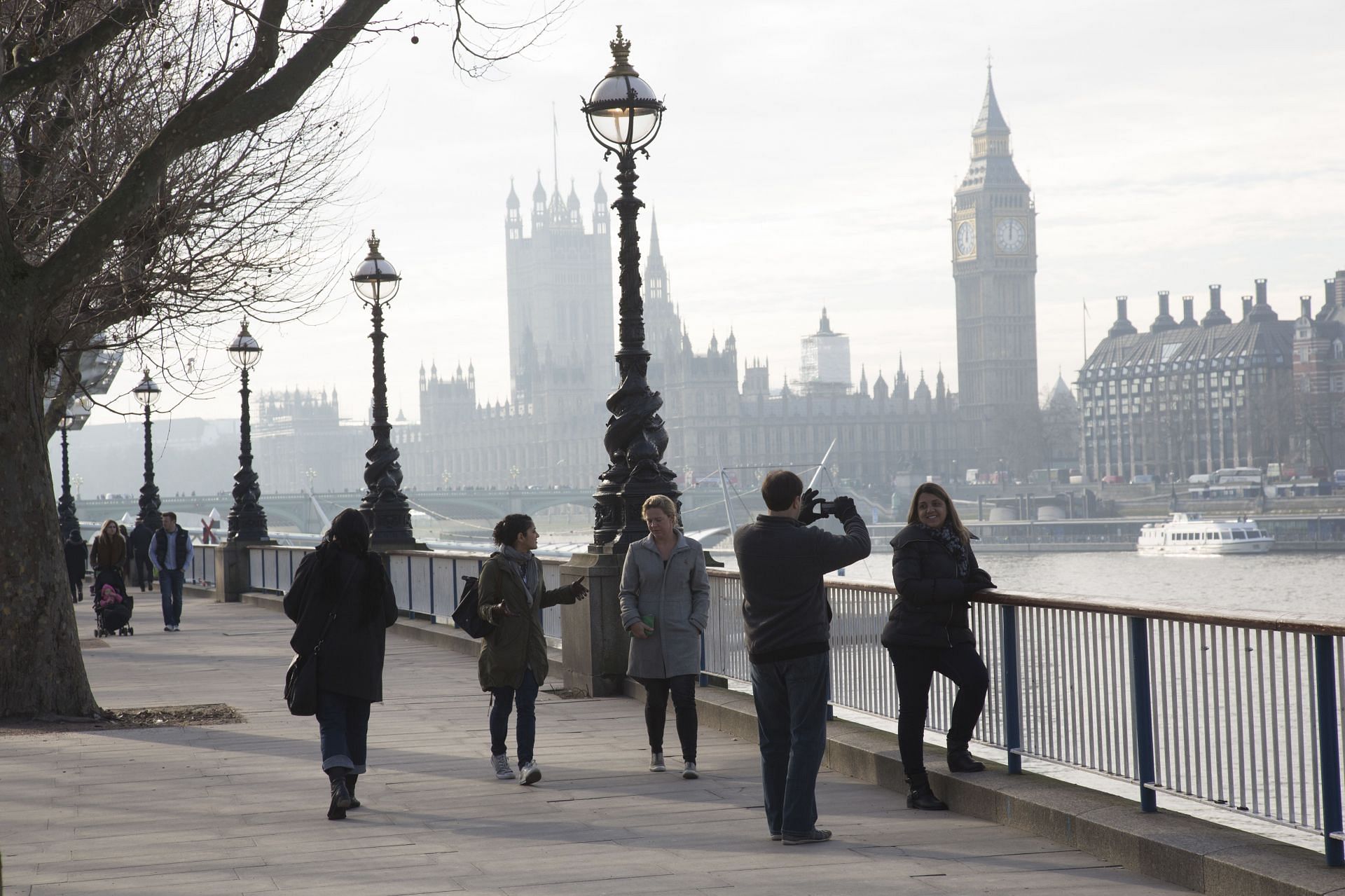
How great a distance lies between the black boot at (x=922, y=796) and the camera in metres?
6.08

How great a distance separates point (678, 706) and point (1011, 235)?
5908 inches

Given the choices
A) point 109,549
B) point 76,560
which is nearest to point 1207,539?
point 76,560

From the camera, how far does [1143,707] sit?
5.29m

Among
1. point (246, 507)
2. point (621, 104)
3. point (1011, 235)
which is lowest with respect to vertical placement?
point (246, 507)

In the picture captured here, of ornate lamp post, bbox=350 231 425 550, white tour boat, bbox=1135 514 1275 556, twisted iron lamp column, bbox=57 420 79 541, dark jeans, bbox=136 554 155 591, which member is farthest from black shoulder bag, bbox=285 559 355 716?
white tour boat, bbox=1135 514 1275 556

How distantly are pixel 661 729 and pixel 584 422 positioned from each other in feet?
448

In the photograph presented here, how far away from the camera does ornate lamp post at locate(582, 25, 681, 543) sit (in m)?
9.20

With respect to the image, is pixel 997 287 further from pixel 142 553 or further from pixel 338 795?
pixel 338 795

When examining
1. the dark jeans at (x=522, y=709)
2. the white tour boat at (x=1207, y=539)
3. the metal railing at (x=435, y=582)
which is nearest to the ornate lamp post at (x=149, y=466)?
the metal railing at (x=435, y=582)

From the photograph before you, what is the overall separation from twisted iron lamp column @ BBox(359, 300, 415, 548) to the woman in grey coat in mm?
10378

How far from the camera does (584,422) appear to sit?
5645 inches

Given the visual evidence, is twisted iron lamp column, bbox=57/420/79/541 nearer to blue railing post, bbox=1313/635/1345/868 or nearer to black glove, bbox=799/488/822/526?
black glove, bbox=799/488/822/526

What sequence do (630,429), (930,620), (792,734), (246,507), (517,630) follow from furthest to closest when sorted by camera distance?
(246,507)
(630,429)
(517,630)
(930,620)
(792,734)

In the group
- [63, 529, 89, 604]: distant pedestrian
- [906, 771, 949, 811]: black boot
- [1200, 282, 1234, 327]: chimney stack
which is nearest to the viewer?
[906, 771, 949, 811]: black boot
